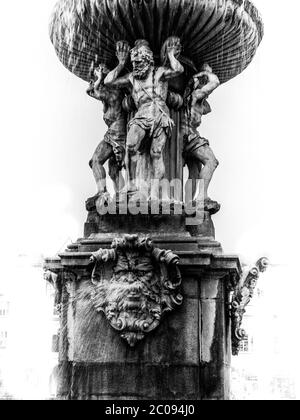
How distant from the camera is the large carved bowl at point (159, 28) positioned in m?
9.77

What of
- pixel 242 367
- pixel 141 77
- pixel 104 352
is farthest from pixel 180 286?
pixel 242 367

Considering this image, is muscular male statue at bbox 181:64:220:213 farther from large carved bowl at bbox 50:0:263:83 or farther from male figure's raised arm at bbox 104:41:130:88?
male figure's raised arm at bbox 104:41:130:88

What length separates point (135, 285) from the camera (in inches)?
338

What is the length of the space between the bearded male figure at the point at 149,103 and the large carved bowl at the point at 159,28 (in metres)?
0.27

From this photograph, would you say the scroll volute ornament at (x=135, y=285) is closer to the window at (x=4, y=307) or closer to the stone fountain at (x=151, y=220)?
the stone fountain at (x=151, y=220)

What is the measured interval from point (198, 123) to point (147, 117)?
946 mm

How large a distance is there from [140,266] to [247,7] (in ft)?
12.8

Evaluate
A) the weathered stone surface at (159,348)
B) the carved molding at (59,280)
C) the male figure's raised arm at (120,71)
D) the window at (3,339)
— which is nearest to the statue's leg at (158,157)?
the male figure's raised arm at (120,71)

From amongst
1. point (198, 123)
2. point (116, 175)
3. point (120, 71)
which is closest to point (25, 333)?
point (116, 175)

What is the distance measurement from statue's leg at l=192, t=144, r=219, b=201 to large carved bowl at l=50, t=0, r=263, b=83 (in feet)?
4.11

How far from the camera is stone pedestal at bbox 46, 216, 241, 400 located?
8398 mm

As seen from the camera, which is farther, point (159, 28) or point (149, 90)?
point (159, 28)

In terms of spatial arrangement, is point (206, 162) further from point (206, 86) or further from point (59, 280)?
point (59, 280)
